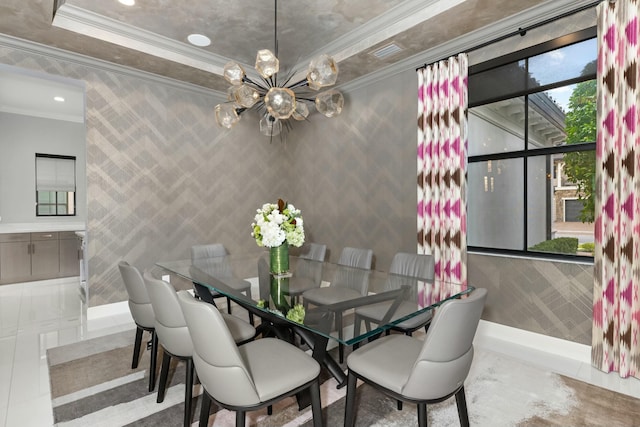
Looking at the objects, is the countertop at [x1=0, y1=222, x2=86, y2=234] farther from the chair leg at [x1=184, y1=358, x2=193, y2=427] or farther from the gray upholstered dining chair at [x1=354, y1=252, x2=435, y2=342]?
the gray upholstered dining chair at [x1=354, y1=252, x2=435, y2=342]

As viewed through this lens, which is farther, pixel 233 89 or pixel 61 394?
pixel 233 89

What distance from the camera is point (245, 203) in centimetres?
522

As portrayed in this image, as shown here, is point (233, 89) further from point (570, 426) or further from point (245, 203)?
point (570, 426)

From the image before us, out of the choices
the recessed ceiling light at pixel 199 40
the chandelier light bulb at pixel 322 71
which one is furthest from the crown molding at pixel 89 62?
the chandelier light bulb at pixel 322 71

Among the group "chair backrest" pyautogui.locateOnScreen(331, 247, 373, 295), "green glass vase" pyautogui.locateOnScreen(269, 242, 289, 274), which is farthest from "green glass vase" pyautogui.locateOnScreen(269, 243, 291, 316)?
"chair backrest" pyautogui.locateOnScreen(331, 247, 373, 295)

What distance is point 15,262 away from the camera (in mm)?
5184

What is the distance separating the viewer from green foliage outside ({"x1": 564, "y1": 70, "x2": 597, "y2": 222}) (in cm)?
288

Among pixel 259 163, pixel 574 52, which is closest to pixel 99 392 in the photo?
pixel 259 163

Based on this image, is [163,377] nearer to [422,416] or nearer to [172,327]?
[172,327]

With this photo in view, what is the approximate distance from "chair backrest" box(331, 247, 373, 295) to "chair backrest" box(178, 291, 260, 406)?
109cm

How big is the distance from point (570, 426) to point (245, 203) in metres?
4.44

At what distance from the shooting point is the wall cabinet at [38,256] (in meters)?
5.14

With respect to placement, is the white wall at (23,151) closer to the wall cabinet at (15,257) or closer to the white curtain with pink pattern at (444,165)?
the wall cabinet at (15,257)

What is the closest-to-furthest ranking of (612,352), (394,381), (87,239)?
(394,381)
(612,352)
(87,239)
